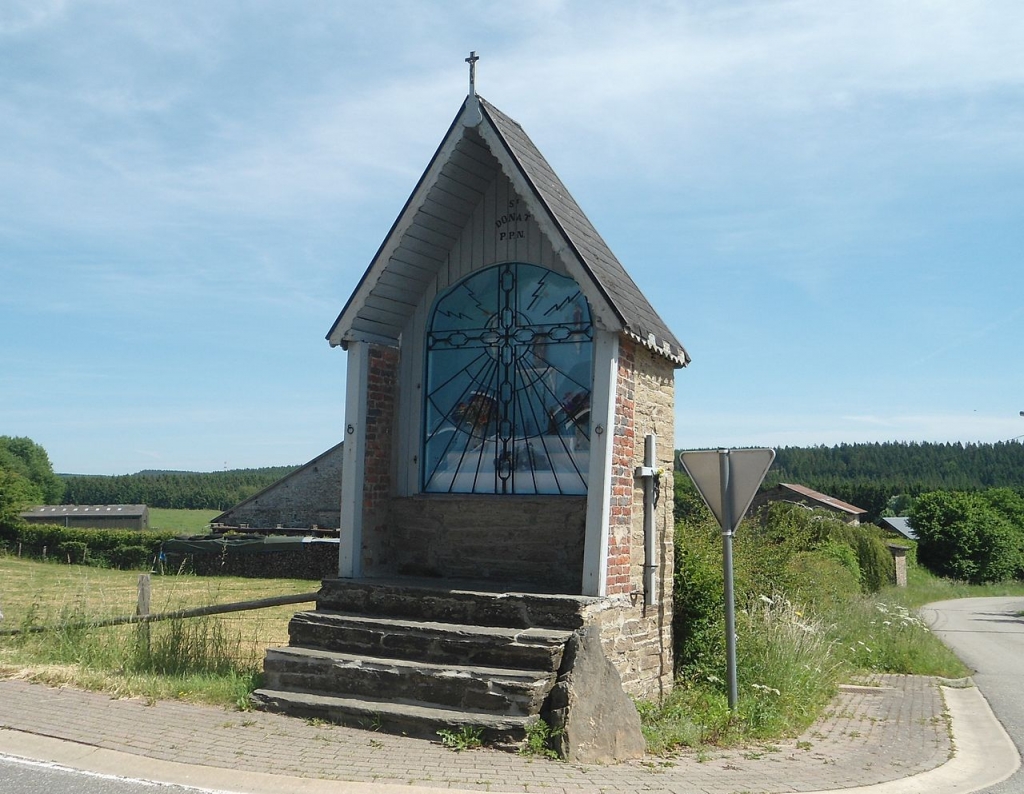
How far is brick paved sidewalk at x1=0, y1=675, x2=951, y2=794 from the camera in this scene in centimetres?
617

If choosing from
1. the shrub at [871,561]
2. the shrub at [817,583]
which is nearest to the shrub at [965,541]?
the shrub at [871,561]

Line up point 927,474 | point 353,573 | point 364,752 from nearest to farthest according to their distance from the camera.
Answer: point 364,752 → point 353,573 → point 927,474

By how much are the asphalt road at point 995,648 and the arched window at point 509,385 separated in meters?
4.74

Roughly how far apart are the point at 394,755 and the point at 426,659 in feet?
4.15

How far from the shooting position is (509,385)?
9.88 meters

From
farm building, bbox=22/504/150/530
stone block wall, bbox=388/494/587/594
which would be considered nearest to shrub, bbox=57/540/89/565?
farm building, bbox=22/504/150/530

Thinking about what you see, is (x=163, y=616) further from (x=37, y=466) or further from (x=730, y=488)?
(x=37, y=466)

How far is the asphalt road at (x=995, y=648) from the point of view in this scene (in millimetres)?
10781

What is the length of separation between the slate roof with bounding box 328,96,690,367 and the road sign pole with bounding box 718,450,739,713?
145 cm

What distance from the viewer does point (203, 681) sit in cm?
845

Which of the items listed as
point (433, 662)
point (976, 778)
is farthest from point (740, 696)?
point (433, 662)

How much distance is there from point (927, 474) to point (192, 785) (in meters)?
140

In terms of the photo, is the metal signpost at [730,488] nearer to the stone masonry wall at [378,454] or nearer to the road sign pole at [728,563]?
the road sign pole at [728,563]

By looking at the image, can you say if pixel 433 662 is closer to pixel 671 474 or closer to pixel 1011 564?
pixel 671 474
